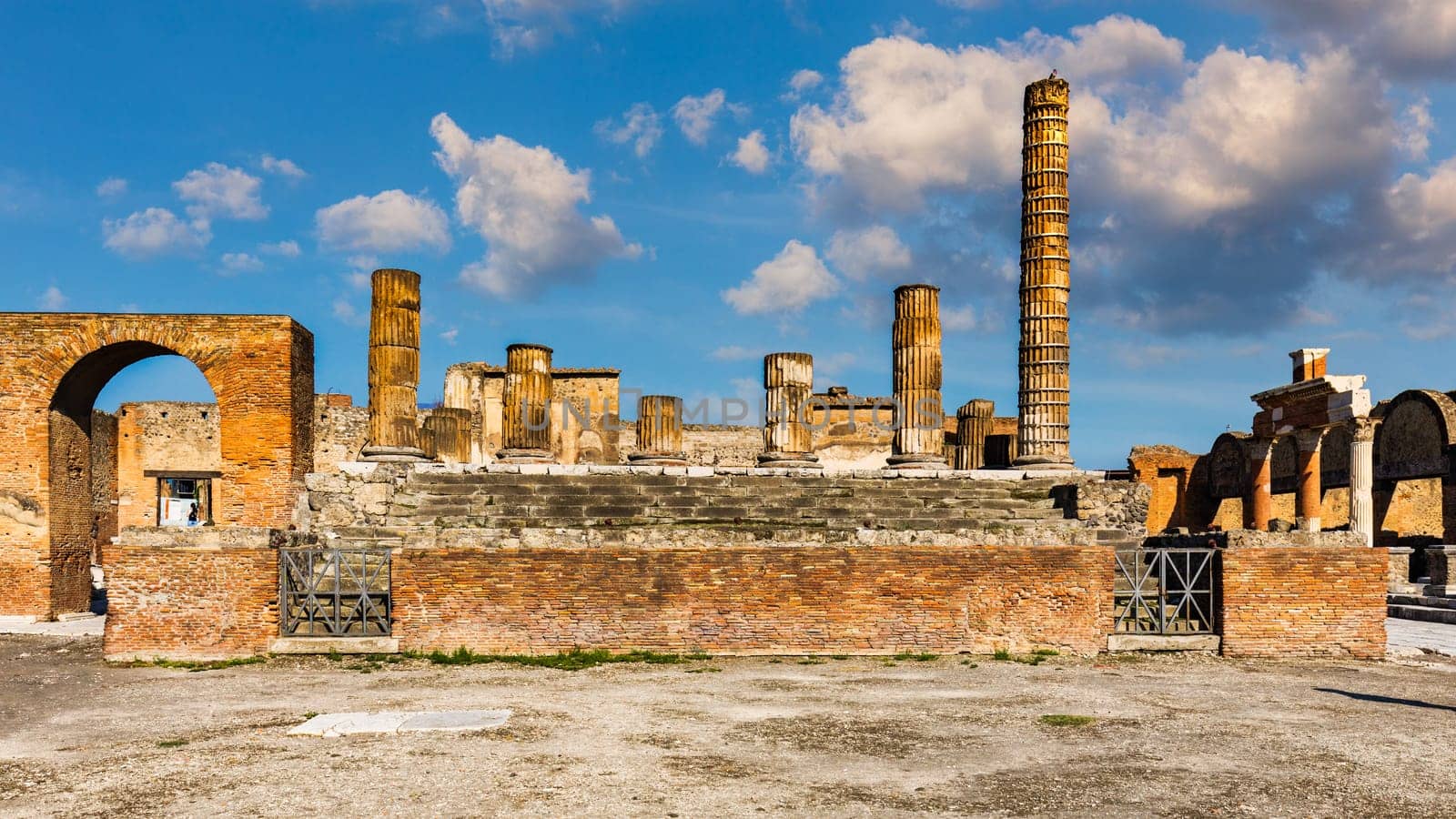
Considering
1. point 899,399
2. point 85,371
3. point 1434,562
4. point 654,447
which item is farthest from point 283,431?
point 1434,562

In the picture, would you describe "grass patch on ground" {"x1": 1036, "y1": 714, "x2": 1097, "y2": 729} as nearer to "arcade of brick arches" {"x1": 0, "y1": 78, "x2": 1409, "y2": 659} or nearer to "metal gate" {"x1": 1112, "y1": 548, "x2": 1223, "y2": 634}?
"arcade of brick arches" {"x1": 0, "y1": 78, "x2": 1409, "y2": 659}

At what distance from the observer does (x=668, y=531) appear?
1159 cm

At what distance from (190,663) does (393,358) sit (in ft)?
21.6

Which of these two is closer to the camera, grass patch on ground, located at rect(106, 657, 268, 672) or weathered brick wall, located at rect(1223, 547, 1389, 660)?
grass patch on ground, located at rect(106, 657, 268, 672)

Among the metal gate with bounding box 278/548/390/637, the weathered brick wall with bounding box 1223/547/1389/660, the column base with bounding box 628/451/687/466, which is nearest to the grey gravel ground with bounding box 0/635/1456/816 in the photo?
the metal gate with bounding box 278/548/390/637

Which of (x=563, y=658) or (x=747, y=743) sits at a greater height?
(x=747, y=743)

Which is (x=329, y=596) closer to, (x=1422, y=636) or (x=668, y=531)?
(x=668, y=531)

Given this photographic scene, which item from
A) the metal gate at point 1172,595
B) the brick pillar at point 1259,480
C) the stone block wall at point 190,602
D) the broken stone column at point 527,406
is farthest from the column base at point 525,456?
the brick pillar at point 1259,480

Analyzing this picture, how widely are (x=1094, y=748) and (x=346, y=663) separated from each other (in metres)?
7.17

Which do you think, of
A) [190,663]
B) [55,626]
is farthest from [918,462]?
[55,626]

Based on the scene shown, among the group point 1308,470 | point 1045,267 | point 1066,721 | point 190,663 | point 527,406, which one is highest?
point 1045,267

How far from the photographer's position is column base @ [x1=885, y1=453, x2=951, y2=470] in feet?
57.1

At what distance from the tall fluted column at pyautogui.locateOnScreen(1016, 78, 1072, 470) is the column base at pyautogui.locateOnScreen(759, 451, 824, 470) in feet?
12.3

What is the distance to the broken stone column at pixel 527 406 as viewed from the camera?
17562 millimetres
